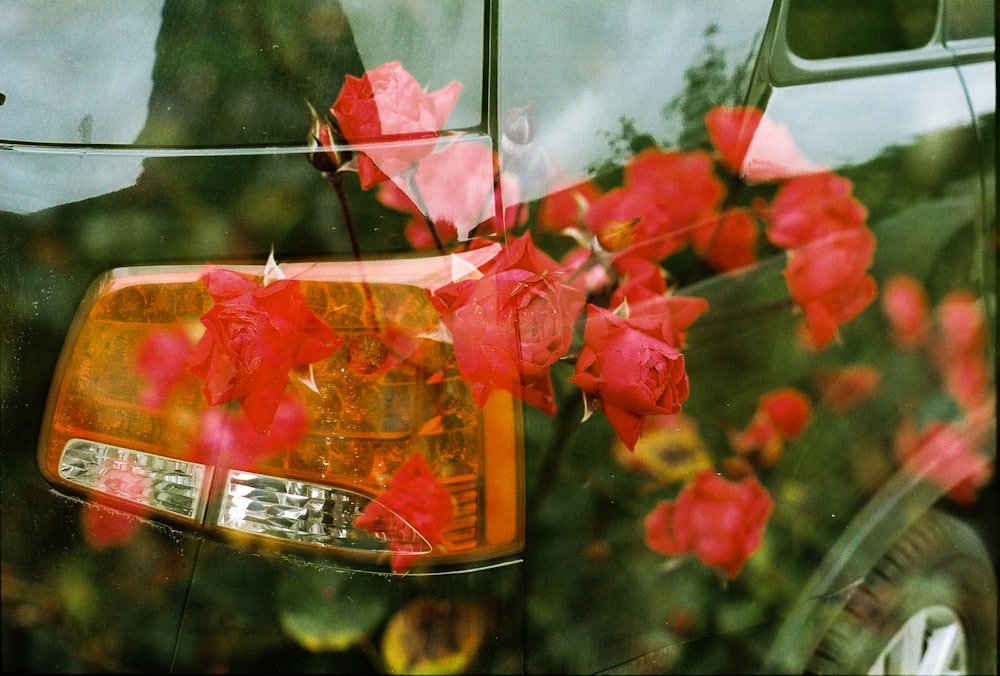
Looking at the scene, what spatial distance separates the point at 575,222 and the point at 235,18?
1.93ft

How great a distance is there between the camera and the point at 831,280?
1.30 meters

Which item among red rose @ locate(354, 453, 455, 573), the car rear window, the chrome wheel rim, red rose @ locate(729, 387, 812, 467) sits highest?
the car rear window

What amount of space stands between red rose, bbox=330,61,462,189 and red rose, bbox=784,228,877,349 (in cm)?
63

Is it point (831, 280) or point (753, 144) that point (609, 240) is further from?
point (831, 280)

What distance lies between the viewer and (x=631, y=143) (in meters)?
1.14

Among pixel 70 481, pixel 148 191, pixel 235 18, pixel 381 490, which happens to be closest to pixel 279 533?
pixel 381 490

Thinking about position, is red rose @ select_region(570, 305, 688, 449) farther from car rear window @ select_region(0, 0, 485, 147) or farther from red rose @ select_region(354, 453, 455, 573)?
car rear window @ select_region(0, 0, 485, 147)

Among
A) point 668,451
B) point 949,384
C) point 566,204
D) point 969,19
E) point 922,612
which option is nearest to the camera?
point 566,204

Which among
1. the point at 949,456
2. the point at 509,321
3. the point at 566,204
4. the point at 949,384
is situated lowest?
the point at 949,456

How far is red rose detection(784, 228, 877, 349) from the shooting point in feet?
4.17

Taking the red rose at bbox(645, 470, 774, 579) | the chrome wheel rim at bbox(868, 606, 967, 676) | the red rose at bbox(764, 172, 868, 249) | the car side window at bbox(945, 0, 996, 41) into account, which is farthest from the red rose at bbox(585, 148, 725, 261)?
the chrome wheel rim at bbox(868, 606, 967, 676)

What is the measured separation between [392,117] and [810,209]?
0.69 metres

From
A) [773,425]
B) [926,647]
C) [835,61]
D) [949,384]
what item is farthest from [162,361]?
[926,647]

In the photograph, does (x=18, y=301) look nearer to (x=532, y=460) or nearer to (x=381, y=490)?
(x=381, y=490)
